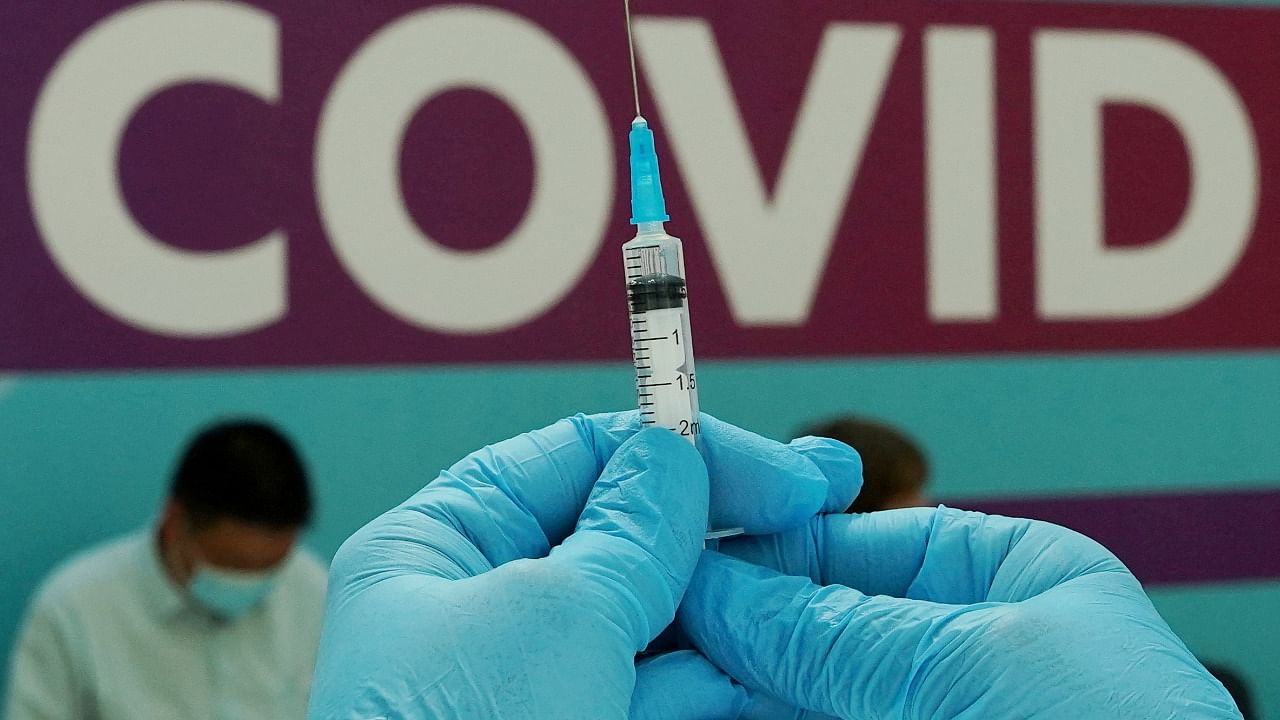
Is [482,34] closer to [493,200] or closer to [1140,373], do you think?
[493,200]

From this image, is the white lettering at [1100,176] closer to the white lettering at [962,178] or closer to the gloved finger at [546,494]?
the white lettering at [962,178]

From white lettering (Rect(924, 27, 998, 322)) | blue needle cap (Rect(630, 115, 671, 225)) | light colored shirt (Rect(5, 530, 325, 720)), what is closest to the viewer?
blue needle cap (Rect(630, 115, 671, 225))

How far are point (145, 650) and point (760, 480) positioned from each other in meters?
1.53

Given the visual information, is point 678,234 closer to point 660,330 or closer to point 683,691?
point 660,330

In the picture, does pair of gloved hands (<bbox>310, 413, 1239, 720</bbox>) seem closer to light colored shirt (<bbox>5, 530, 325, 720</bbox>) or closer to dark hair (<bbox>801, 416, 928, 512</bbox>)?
dark hair (<bbox>801, 416, 928, 512</bbox>)

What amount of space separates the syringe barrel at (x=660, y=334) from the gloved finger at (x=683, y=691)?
139 millimetres

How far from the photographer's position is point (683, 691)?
71 centimetres

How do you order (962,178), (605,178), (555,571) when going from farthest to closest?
(962,178), (605,178), (555,571)

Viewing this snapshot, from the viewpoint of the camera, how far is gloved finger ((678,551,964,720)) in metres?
0.66

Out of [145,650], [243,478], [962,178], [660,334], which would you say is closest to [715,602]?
[660,334]

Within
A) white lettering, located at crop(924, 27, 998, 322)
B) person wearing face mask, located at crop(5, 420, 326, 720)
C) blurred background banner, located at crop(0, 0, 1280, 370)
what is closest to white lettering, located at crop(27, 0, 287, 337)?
blurred background banner, located at crop(0, 0, 1280, 370)

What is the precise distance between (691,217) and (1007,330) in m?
0.68

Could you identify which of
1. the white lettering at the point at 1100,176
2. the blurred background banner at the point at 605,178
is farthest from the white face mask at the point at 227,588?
the white lettering at the point at 1100,176

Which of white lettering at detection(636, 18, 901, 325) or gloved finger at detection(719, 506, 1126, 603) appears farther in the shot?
white lettering at detection(636, 18, 901, 325)
